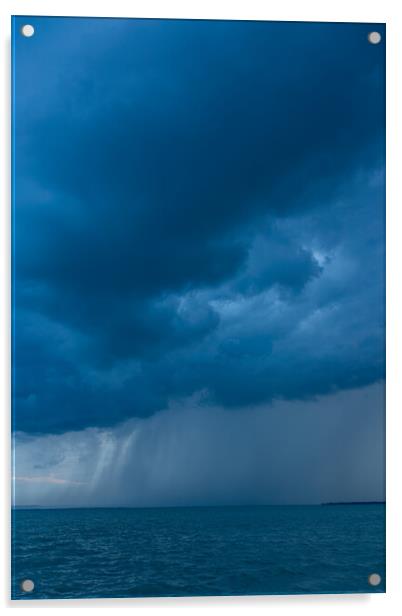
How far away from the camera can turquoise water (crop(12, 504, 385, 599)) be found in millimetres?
3152

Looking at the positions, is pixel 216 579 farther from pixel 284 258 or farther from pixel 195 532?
pixel 284 258

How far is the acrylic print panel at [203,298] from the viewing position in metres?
3.22

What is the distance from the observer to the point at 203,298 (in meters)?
3.35

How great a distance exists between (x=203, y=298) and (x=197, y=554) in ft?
3.83

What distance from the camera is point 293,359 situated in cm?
333

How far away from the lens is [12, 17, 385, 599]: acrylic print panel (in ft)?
10.6

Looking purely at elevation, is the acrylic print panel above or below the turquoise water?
above

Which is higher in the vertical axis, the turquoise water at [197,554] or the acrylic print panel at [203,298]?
the acrylic print panel at [203,298]

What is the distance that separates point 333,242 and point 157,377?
1.05m

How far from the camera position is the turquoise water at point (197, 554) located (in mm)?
3152

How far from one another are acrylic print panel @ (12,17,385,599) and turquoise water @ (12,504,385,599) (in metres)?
0.01

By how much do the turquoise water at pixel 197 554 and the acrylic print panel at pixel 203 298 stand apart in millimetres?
10
